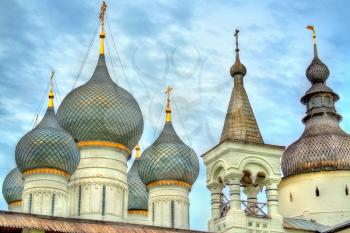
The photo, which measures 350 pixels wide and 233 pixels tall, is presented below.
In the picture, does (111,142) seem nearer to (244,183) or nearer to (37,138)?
(37,138)

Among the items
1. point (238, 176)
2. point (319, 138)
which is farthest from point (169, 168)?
point (319, 138)

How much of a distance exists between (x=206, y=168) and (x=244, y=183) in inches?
55.3

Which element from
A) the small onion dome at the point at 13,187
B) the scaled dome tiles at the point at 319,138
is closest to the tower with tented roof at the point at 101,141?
the small onion dome at the point at 13,187

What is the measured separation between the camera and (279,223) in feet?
80.8

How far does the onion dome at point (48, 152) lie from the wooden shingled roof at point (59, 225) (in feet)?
26.2

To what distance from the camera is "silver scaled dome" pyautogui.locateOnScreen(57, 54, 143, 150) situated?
30.2m

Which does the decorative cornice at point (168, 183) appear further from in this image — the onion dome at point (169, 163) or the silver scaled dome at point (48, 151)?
the silver scaled dome at point (48, 151)

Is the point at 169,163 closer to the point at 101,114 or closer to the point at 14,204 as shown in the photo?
the point at 101,114

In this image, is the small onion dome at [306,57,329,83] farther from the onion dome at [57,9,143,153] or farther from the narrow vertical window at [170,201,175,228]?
the narrow vertical window at [170,201,175,228]

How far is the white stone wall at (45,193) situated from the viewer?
92.6 ft

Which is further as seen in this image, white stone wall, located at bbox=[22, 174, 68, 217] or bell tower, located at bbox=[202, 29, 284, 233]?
white stone wall, located at bbox=[22, 174, 68, 217]

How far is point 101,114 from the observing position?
3030 cm

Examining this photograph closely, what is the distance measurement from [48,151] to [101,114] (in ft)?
9.05

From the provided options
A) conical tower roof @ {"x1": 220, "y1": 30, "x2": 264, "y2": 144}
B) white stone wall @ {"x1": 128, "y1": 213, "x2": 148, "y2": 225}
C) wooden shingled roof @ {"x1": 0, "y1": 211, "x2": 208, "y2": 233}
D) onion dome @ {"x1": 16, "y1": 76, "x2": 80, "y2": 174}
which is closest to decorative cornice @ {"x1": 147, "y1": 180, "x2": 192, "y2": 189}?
white stone wall @ {"x1": 128, "y1": 213, "x2": 148, "y2": 225}
